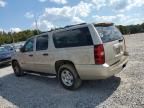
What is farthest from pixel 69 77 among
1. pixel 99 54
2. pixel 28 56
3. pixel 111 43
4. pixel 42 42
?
pixel 28 56

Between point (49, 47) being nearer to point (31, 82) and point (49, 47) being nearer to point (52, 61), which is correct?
point (52, 61)

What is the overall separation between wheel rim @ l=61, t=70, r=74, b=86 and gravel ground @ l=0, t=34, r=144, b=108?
0.85ft

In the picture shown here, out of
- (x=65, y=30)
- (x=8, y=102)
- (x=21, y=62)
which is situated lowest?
(x=8, y=102)

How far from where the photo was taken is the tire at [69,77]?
21.4 ft

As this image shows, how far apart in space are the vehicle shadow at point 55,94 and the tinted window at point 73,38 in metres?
1.45

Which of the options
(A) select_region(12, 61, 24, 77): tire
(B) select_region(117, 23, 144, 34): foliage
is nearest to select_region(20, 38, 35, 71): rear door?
(A) select_region(12, 61, 24, 77): tire

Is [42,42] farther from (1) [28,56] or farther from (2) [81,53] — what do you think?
(2) [81,53]

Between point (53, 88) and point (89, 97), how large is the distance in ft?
5.64

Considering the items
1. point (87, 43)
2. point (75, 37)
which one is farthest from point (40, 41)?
point (87, 43)

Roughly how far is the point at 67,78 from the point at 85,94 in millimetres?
862

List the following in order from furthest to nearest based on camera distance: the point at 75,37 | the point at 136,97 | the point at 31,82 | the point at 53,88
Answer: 1. the point at 31,82
2. the point at 53,88
3. the point at 75,37
4. the point at 136,97

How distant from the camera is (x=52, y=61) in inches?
284

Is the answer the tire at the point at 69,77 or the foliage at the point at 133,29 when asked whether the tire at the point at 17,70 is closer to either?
the tire at the point at 69,77

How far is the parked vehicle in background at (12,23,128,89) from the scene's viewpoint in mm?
5836
